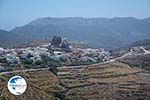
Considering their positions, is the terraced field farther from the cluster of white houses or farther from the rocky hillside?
the rocky hillside

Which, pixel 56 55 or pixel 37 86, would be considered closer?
pixel 37 86

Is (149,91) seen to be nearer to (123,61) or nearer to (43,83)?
(43,83)

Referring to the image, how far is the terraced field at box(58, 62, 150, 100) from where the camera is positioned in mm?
16406

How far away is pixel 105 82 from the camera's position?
18.3 meters

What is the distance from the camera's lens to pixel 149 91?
17.1m

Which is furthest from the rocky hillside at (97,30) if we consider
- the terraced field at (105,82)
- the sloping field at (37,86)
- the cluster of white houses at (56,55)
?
the sloping field at (37,86)

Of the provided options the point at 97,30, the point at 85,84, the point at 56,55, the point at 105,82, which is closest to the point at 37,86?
the point at 85,84

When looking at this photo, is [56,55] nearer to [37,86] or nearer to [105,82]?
[105,82]

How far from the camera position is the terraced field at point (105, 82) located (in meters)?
16.4

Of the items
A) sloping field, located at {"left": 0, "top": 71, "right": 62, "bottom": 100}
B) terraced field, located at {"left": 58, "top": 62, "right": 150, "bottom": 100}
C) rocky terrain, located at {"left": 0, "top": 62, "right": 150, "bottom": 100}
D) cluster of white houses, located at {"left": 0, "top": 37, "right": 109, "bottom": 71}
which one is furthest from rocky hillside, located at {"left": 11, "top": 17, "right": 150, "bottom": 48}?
sloping field, located at {"left": 0, "top": 71, "right": 62, "bottom": 100}

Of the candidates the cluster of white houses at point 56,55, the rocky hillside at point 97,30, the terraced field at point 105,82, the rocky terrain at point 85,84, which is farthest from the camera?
the rocky hillside at point 97,30

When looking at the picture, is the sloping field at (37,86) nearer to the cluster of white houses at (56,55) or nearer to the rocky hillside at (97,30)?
the cluster of white houses at (56,55)

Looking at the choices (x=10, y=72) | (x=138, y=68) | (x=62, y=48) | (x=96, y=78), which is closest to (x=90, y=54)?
(x=62, y=48)

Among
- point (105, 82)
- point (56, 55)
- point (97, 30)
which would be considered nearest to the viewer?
point (105, 82)
